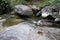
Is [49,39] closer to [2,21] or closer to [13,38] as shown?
[13,38]

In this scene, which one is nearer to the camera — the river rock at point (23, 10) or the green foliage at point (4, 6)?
the river rock at point (23, 10)

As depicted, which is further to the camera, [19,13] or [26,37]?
[19,13]

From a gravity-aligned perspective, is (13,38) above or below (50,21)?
above

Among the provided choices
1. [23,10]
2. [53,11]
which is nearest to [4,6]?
[23,10]

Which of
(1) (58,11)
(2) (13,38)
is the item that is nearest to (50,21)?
(1) (58,11)

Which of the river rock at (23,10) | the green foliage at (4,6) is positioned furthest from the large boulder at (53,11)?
the green foliage at (4,6)

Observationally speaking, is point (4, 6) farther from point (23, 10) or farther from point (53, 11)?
point (53, 11)

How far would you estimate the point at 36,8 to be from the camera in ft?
35.6

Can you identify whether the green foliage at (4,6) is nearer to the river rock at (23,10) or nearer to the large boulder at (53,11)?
the river rock at (23,10)

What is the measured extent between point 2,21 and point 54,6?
312 cm

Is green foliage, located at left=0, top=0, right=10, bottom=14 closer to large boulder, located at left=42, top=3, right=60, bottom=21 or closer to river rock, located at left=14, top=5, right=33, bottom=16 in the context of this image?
river rock, located at left=14, top=5, right=33, bottom=16

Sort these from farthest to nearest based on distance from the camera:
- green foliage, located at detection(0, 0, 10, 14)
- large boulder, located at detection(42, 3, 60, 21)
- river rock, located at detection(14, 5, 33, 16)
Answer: green foliage, located at detection(0, 0, 10, 14), river rock, located at detection(14, 5, 33, 16), large boulder, located at detection(42, 3, 60, 21)

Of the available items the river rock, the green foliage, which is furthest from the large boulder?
the green foliage

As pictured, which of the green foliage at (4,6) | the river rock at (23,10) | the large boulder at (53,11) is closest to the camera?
the large boulder at (53,11)
